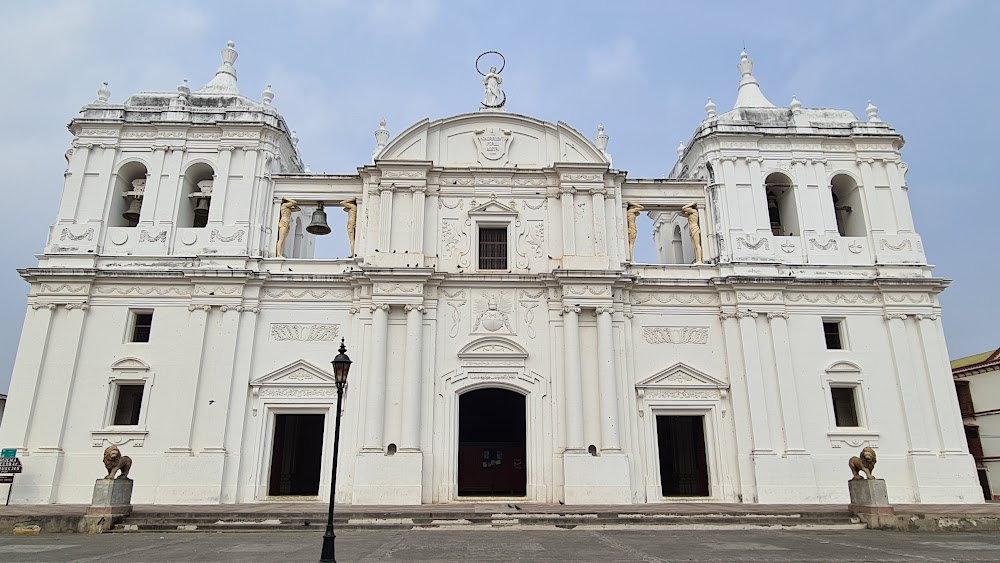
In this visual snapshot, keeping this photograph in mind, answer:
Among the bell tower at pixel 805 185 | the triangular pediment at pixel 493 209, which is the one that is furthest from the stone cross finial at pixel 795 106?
the triangular pediment at pixel 493 209

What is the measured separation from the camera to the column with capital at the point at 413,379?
18.0 metres

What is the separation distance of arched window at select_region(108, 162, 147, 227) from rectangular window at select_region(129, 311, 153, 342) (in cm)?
334

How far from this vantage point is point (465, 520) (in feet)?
47.5

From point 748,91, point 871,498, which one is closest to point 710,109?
point 748,91

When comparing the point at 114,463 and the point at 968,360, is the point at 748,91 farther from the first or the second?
the point at 114,463

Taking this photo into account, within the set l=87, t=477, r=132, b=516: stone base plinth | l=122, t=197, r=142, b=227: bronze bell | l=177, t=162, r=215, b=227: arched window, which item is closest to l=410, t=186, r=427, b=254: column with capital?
l=177, t=162, r=215, b=227: arched window

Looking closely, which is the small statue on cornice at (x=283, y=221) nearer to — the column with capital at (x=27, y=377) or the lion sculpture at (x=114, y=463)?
the column with capital at (x=27, y=377)

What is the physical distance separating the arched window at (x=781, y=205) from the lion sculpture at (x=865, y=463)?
8445 millimetres

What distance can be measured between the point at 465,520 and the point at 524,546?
3.64 metres

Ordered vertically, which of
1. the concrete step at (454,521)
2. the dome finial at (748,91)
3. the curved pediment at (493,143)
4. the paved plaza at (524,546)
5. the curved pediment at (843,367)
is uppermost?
the dome finial at (748,91)

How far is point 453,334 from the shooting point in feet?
64.1

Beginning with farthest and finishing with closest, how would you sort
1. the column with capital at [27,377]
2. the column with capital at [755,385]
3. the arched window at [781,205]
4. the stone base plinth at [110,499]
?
1. the arched window at [781,205]
2. the column with capital at [755,385]
3. the column with capital at [27,377]
4. the stone base plinth at [110,499]

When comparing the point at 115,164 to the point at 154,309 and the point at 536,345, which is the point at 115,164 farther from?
the point at 536,345

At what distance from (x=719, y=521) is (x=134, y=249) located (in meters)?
18.8
